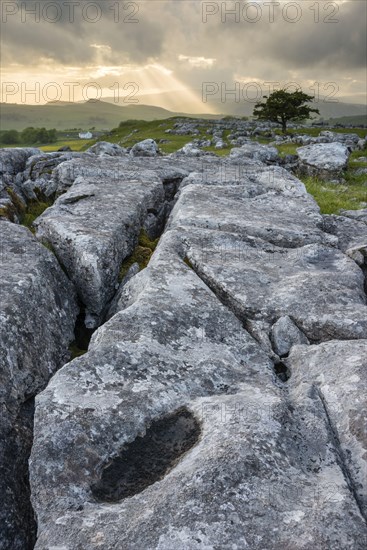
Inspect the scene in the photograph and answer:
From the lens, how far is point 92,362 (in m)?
7.64

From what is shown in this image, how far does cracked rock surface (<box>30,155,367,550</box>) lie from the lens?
17.2ft

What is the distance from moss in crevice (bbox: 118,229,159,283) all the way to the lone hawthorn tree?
105166mm

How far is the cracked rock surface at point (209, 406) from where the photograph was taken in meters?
5.25

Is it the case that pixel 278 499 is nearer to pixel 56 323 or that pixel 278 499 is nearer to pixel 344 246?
pixel 56 323

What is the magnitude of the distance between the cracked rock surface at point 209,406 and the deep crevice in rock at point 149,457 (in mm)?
21

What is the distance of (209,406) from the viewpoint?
691cm

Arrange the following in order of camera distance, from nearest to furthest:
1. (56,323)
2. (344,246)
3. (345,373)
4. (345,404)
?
(345,404) → (345,373) → (56,323) → (344,246)

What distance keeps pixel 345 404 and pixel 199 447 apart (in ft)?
8.17

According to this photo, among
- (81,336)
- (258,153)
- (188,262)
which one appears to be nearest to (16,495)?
(81,336)

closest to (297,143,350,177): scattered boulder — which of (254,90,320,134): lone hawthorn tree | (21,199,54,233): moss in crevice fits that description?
(21,199,54,233): moss in crevice

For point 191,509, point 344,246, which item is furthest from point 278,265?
point 191,509

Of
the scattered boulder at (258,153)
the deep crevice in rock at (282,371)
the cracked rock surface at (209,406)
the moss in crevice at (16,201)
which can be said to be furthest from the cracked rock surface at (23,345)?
the scattered boulder at (258,153)

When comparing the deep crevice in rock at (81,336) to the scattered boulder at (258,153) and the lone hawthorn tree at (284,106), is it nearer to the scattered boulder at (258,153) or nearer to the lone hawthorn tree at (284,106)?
the scattered boulder at (258,153)

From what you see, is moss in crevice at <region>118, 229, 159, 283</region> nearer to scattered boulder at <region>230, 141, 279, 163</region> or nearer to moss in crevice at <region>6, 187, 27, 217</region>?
moss in crevice at <region>6, 187, 27, 217</region>
